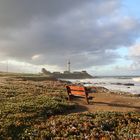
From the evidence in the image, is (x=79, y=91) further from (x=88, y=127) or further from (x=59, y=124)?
(x=88, y=127)

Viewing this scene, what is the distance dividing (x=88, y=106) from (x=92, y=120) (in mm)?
6080

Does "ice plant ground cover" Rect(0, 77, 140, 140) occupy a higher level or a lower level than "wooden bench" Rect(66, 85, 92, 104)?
lower

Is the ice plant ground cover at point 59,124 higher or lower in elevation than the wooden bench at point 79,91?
lower

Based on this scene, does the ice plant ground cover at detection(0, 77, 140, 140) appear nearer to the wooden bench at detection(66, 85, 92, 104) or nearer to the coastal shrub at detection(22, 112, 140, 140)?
the coastal shrub at detection(22, 112, 140, 140)

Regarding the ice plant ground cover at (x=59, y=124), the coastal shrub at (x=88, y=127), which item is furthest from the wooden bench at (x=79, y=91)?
the coastal shrub at (x=88, y=127)

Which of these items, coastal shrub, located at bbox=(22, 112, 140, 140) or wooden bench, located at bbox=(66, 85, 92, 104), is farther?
wooden bench, located at bbox=(66, 85, 92, 104)

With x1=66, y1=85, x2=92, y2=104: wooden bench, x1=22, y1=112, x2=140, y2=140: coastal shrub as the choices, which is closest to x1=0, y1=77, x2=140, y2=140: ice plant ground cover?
x1=22, y1=112, x2=140, y2=140: coastal shrub

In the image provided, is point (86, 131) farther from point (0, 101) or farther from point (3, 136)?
point (0, 101)

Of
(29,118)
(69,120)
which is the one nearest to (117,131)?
(69,120)

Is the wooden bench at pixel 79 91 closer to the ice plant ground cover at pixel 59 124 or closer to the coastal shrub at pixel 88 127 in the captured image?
the ice plant ground cover at pixel 59 124

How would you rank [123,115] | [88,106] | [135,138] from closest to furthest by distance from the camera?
[135,138] < [123,115] < [88,106]

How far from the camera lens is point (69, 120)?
18.0 m

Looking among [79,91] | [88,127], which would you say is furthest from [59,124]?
[79,91]

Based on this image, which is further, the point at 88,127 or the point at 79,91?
the point at 79,91
